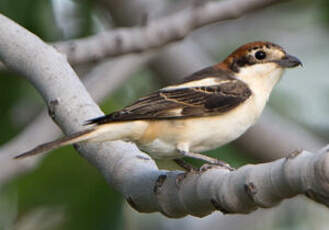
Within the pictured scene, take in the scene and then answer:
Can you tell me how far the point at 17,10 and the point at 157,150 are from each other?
267 centimetres

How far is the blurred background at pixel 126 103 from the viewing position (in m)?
5.95

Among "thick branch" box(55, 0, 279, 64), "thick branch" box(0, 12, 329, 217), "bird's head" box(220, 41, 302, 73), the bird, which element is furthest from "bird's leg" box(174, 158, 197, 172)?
"thick branch" box(55, 0, 279, 64)

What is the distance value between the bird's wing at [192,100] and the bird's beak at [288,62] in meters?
0.28

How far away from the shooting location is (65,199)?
5.93m

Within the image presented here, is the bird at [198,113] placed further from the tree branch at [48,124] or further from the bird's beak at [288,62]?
the tree branch at [48,124]

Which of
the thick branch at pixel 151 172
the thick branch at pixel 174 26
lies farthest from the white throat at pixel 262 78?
the thick branch at pixel 151 172

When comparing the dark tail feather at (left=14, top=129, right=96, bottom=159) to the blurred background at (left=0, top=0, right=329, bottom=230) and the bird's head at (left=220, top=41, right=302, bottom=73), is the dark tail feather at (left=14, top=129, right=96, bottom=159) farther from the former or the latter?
the blurred background at (left=0, top=0, right=329, bottom=230)

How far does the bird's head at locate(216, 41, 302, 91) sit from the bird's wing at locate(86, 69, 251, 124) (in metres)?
0.11

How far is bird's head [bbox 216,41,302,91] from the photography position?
17.1 ft

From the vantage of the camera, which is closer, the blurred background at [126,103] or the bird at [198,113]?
the bird at [198,113]

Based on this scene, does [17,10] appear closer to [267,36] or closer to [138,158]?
[138,158]

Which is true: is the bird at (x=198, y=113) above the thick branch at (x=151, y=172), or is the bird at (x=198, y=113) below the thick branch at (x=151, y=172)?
below

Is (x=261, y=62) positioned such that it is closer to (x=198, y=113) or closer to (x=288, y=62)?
(x=288, y=62)

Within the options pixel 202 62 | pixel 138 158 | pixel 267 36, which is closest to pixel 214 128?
pixel 138 158
